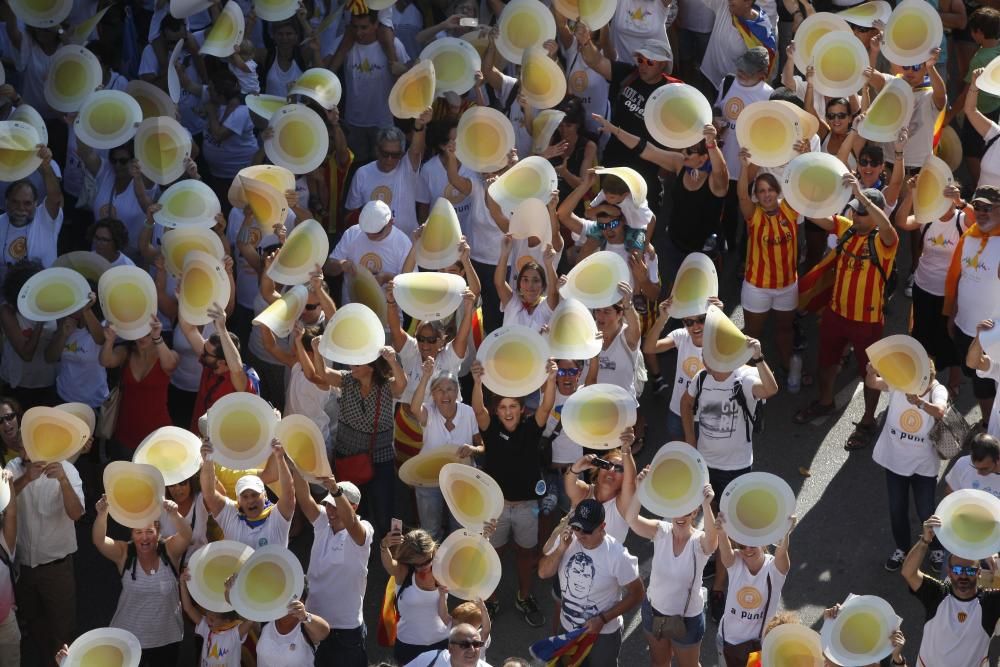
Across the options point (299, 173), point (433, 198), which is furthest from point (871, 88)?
point (299, 173)

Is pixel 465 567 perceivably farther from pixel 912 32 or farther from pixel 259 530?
pixel 912 32

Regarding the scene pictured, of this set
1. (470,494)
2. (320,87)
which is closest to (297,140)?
(320,87)

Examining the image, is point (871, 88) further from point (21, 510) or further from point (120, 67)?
point (21, 510)

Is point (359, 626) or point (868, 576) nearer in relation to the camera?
point (359, 626)

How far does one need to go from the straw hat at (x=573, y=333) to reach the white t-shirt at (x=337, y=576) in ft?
5.04

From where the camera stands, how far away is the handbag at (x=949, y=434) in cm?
962

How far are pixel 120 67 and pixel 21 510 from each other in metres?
4.60

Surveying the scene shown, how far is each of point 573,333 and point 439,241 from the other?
3.68ft

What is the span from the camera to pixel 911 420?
9.70 meters

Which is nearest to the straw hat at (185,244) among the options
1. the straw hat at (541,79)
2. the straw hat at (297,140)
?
the straw hat at (297,140)

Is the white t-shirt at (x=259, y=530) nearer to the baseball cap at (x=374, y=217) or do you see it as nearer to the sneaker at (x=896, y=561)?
the baseball cap at (x=374, y=217)

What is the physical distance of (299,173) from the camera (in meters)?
11.1

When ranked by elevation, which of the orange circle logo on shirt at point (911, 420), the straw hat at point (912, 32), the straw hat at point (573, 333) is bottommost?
the orange circle logo on shirt at point (911, 420)

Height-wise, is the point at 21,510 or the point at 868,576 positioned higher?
the point at 21,510
